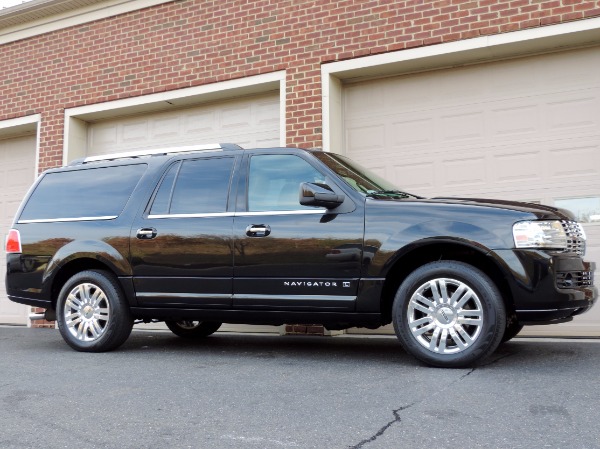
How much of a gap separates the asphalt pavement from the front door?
22.2 inches

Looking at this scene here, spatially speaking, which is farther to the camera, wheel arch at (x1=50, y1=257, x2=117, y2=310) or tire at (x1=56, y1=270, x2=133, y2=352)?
wheel arch at (x1=50, y1=257, x2=117, y2=310)

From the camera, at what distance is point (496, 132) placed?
7789 millimetres

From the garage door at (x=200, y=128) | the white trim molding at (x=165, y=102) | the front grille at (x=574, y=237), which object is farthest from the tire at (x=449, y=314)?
the white trim molding at (x=165, y=102)

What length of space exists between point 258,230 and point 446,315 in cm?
174

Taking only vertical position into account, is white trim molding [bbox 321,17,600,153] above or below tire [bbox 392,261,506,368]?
above

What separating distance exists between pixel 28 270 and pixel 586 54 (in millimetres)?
6709

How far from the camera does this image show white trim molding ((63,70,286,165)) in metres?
8.99

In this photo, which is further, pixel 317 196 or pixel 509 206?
pixel 317 196

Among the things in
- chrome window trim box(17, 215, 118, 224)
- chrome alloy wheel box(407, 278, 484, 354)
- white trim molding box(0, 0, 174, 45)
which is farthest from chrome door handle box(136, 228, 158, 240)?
white trim molding box(0, 0, 174, 45)

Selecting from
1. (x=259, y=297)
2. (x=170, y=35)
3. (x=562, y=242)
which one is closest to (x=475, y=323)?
(x=562, y=242)

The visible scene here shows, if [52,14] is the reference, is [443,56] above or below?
below

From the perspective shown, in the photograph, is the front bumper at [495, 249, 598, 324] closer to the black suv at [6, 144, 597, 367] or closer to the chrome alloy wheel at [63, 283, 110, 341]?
the black suv at [6, 144, 597, 367]

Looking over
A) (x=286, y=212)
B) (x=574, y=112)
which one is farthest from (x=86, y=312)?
(x=574, y=112)

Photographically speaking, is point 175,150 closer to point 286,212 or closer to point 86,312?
point 286,212
